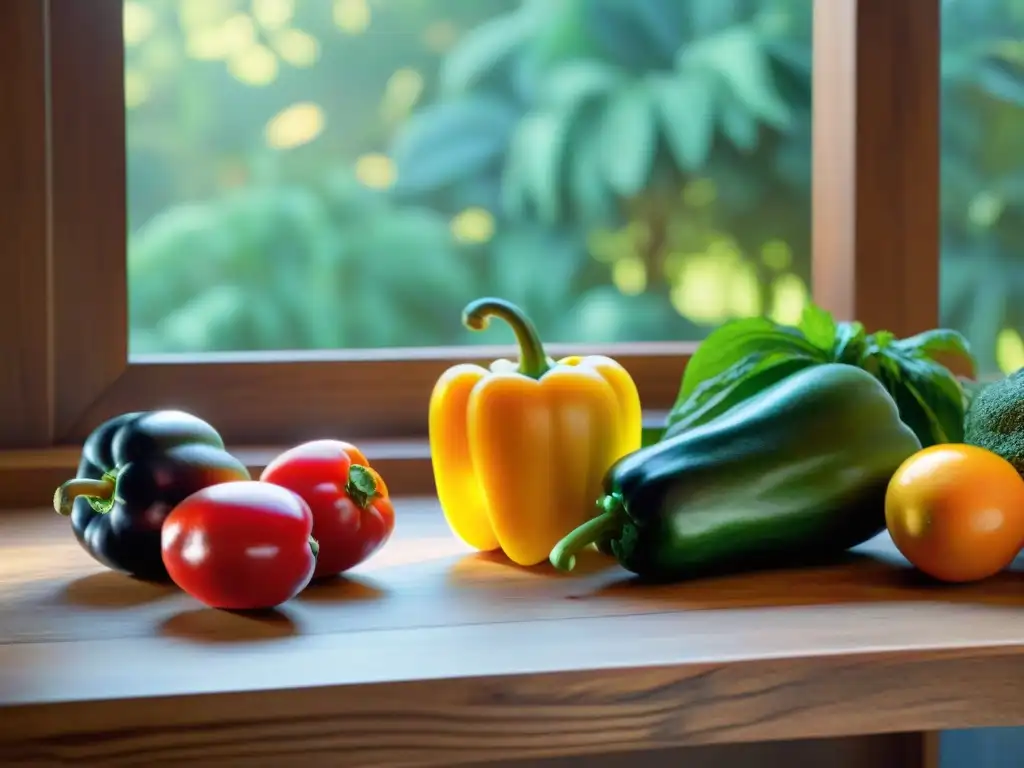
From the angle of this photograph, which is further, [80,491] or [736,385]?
[736,385]

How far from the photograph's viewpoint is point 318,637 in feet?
2.42

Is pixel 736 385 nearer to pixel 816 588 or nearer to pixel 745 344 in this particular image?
pixel 745 344

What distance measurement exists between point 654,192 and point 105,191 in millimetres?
597

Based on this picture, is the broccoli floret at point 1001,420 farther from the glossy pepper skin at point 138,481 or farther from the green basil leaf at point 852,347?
the glossy pepper skin at point 138,481

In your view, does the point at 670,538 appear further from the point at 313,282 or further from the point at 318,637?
the point at 313,282

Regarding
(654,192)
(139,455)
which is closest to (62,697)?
(139,455)

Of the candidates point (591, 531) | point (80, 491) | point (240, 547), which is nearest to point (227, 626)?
point (240, 547)

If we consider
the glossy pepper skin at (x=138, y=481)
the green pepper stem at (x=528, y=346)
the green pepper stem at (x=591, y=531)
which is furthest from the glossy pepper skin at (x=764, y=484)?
the glossy pepper skin at (x=138, y=481)

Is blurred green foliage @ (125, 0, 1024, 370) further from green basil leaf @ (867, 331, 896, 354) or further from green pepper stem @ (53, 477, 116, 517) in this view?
green pepper stem @ (53, 477, 116, 517)

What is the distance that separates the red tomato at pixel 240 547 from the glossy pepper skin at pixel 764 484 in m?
0.19

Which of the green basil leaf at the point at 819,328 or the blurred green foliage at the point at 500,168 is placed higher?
the blurred green foliage at the point at 500,168

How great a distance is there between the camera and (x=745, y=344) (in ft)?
3.48

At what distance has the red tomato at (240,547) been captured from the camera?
2.51ft

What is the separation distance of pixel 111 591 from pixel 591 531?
13.2 inches
